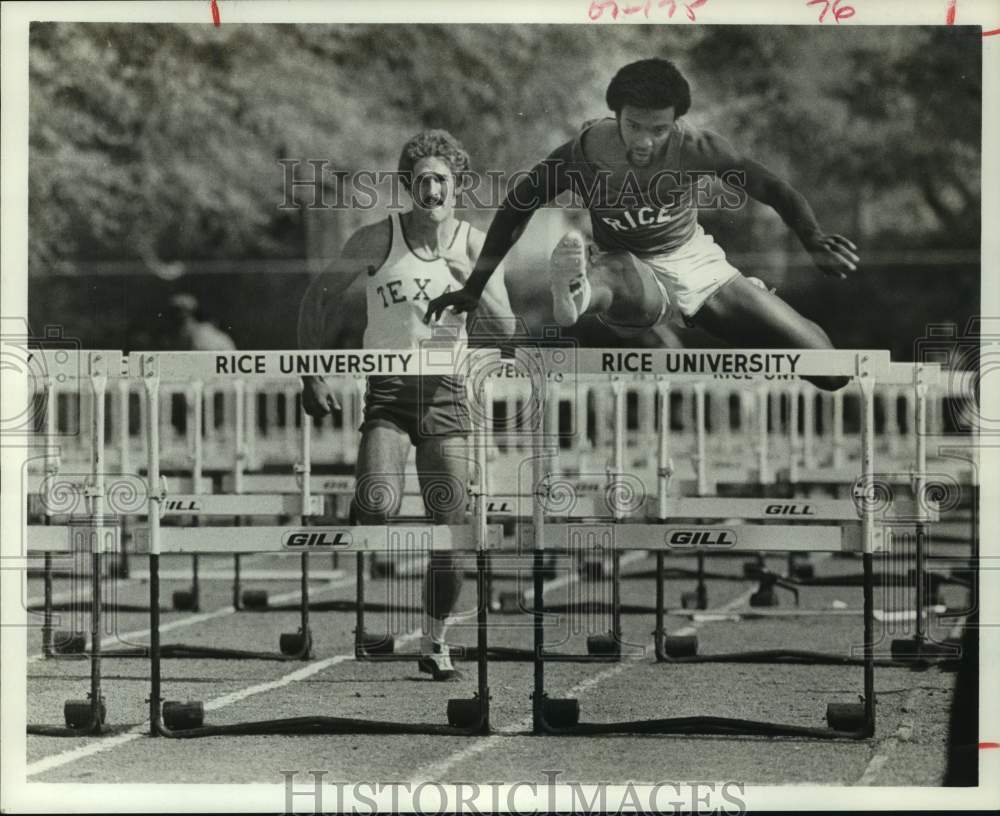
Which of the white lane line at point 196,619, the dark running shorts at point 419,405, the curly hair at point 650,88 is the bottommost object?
the white lane line at point 196,619

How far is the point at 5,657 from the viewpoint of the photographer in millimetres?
7805

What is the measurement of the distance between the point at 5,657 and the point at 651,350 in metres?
2.98

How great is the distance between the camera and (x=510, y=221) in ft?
32.6

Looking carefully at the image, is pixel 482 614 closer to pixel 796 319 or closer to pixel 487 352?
pixel 487 352

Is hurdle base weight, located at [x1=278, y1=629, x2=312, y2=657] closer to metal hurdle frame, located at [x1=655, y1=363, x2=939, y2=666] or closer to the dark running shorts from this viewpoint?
the dark running shorts

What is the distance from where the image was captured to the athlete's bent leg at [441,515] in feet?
33.0

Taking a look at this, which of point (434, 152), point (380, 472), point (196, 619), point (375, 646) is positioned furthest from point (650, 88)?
point (196, 619)

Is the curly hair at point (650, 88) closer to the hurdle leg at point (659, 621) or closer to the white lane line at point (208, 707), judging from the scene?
the hurdle leg at point (659, 621)

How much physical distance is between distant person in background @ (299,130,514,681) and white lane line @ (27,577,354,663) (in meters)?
2.12

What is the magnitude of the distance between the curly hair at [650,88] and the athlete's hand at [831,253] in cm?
97

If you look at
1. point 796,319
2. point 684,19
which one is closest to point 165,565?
point 796,319

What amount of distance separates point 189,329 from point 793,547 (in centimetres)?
1304

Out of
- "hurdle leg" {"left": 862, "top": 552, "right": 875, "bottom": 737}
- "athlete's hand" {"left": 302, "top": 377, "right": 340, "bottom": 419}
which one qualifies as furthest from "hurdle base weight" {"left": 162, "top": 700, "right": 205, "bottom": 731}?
"hurdle leg" {"left": 862, "top": 552, "right": 875, "bottom": 737}

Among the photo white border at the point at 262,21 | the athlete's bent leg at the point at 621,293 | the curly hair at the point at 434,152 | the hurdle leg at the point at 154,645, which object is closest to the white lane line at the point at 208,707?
the hurdle leg at the point at 154,645
